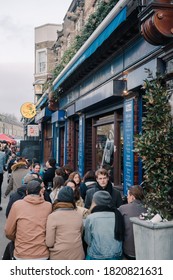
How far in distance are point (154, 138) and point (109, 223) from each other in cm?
126

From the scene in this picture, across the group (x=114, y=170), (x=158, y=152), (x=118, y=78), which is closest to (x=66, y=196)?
(x=158, y=152)

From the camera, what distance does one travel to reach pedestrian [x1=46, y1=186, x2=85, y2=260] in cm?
453

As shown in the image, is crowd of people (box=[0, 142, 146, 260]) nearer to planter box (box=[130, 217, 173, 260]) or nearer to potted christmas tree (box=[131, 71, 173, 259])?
planter box (box=[130, 217, 173, 260])

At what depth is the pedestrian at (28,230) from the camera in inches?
177

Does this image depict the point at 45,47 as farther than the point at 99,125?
Yes

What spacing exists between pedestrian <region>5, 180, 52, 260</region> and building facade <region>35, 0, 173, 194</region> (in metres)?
2.51

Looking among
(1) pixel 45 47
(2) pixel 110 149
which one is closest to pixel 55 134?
(2) pixel 110 149

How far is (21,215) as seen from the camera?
455 cm

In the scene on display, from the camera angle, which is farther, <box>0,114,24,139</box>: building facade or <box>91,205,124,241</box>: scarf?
<box>0,114,24,139</box>: building facade

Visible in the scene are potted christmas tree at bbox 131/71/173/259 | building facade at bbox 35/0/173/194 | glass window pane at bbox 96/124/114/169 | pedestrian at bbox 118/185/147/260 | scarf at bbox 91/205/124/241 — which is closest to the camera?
scarf at bbox 91/205/124/241

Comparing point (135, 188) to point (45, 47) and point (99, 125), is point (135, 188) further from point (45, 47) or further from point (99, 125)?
point (45, 47)

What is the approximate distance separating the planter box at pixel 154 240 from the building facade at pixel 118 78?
2.15m

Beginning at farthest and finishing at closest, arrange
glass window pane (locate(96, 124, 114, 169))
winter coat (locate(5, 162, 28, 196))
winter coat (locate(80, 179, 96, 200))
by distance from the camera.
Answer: glass window pane (locate(96, 124, 114, 169)), winter coat (locate(5, 162, 28, 196)), winter coat (locate(80, 179, 96, 200))

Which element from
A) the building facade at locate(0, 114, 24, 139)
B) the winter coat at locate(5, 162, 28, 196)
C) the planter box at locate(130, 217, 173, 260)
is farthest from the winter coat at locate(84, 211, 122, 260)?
the building facade at locate(0, 114, 24, 139)
